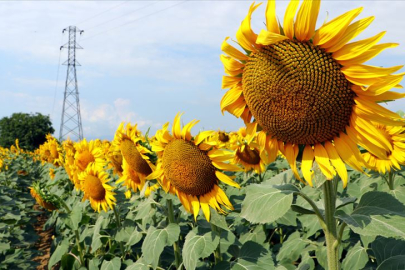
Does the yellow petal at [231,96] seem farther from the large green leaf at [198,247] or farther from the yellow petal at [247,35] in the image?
the large green leaf at [198,247]

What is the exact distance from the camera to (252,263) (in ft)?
9.30

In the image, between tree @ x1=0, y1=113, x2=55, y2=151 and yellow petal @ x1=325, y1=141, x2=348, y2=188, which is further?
tree @ x1=0, y1=113, x2=55, y2=151

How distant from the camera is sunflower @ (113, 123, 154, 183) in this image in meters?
3.66

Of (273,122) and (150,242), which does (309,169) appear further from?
(150,242)

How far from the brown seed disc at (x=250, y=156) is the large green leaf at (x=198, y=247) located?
275 centimetres

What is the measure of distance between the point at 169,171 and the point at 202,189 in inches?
11.0

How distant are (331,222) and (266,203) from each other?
12.7 inches

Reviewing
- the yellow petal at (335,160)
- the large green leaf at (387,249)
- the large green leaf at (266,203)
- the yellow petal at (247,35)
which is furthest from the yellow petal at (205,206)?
the yellow petal at (247,35)

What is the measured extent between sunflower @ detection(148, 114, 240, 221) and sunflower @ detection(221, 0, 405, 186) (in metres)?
1.11

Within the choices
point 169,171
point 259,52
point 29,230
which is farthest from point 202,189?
point 29,230

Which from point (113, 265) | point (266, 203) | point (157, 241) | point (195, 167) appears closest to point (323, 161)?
point (266, 203)

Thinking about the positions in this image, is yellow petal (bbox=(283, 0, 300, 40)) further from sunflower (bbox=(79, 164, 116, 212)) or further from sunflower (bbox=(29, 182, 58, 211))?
sunflower (bbox=(29, 182, 58, 211))

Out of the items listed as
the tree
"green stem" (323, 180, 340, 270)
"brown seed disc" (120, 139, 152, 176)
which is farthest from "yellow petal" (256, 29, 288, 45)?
the tree

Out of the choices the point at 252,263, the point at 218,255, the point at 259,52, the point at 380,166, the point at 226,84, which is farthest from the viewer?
the point at 380,166
